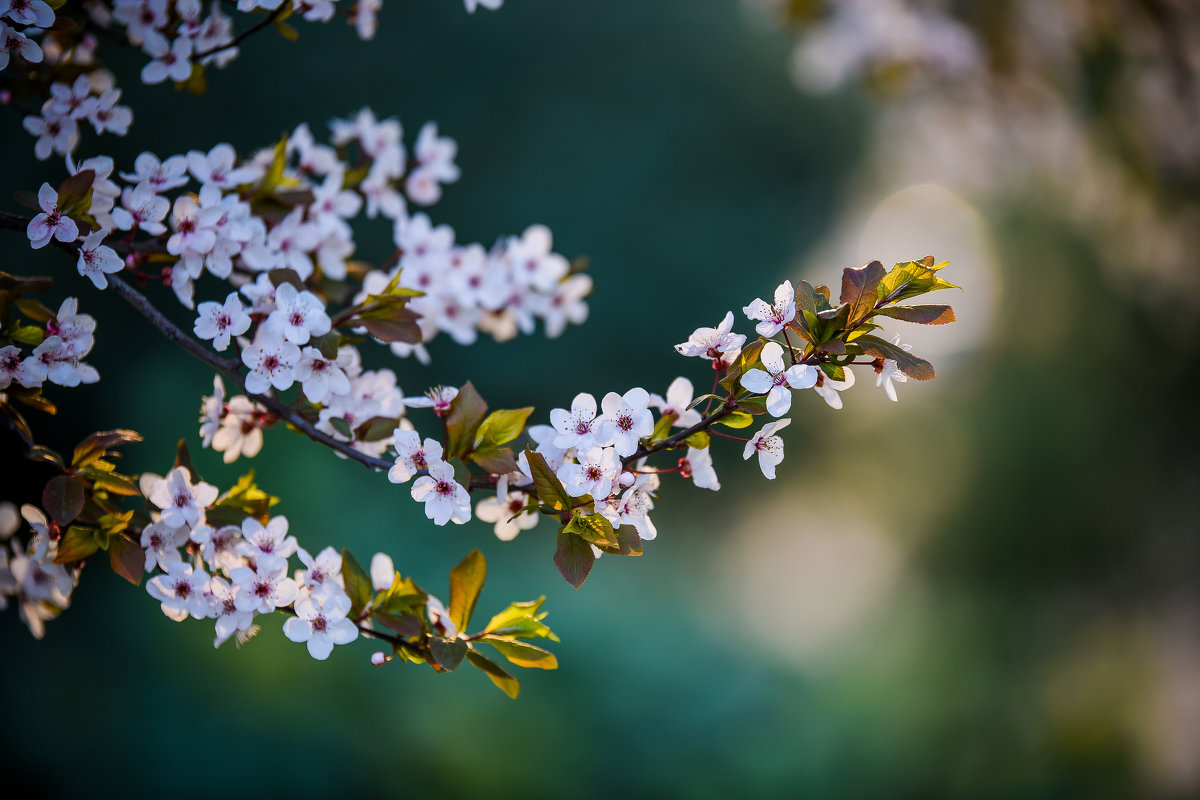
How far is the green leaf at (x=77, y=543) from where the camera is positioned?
65cm

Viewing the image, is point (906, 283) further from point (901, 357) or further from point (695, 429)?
point (695, 429)

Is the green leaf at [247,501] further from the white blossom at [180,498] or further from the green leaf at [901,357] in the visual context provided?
the green leaf at [901,357]

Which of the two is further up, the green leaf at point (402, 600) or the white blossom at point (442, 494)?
the white blossom at point (442, 494)

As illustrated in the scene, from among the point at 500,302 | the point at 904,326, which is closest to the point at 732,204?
the point at 904,326

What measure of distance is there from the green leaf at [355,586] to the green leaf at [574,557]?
166 millimetres

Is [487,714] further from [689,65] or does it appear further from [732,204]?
[689,65]

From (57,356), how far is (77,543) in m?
0.15

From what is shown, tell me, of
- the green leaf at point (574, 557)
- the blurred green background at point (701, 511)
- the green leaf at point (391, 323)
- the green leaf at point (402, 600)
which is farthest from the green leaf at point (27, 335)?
the blurred green background at point (701, 511)

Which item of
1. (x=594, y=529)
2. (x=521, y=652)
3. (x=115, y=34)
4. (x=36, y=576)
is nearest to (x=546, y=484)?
(x=594, y=529)

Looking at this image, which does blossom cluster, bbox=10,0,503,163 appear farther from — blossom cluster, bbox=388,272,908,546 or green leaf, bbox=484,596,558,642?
green leaf, bbox=484,596,558,642

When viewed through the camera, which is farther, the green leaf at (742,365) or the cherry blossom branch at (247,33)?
the cherry blossom branch at (247,33)

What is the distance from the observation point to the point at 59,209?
63 cm

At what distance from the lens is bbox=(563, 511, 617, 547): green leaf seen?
1.90 ft

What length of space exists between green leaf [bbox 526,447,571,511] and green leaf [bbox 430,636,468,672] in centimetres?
13
